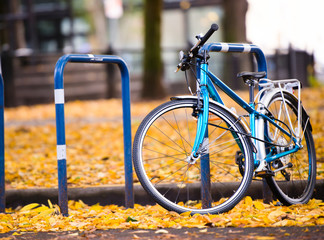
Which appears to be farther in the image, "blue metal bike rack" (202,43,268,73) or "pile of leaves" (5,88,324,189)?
"pile of leaves" (5,88,324,189)

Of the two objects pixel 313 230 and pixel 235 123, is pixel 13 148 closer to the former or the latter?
pixel 235 123

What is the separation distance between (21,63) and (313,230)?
1333cm

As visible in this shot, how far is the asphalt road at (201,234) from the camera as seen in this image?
2.96 m

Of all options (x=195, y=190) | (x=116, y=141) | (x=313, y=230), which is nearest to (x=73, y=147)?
(x=116, y=141)

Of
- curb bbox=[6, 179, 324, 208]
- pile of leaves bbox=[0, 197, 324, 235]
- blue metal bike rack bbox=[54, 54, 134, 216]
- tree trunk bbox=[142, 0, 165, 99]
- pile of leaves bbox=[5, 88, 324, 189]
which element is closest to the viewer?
pile of leaves bbox=[0, 197, 324, 235]

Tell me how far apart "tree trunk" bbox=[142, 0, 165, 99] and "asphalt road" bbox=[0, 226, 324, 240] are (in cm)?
1062

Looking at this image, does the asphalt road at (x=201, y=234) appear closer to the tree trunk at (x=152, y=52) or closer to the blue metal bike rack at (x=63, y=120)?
the blue metal bike rack at (x=63, y=120)

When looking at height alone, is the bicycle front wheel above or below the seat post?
below

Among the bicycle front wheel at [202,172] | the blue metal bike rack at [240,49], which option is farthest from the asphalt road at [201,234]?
the blue metal bike rack at [240,49]

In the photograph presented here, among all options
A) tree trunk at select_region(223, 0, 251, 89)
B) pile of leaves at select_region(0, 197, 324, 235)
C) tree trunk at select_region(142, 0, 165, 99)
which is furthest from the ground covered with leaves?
tree trunk at select_region(223, 0, 251, 89)

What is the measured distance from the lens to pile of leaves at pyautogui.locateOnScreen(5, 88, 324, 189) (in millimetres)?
5188

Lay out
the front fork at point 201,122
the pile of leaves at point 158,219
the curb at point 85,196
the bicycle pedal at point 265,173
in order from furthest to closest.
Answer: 1. the curb at point 85,196
2. the bicycle pedal at point 265,173
3. the front fork at point 201,122
4. the pile of leaves at point 158,219

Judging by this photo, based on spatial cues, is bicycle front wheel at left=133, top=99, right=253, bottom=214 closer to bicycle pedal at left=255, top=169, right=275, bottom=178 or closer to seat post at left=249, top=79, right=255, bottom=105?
bicycle pedal at left=255, top=169, right=275, bottom=178

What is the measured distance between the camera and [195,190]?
14.2ft
